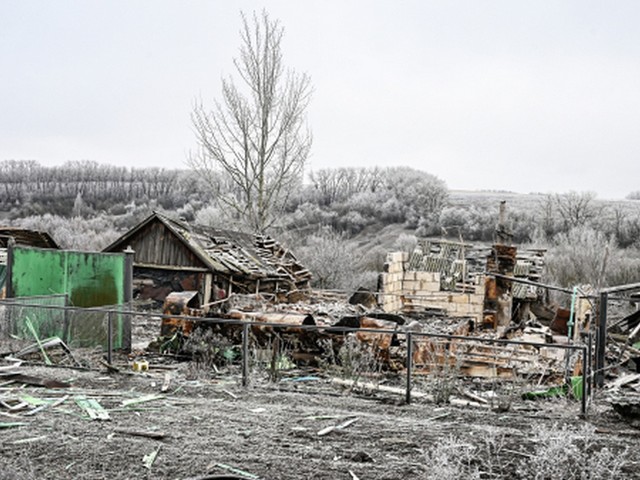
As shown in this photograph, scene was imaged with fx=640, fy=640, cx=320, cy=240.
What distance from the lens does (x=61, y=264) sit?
591 inches

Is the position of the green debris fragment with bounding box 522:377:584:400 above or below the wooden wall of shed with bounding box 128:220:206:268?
below

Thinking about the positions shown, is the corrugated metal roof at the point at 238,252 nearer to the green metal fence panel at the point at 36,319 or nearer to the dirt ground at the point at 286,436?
the green metal fence panel at the point at 36,319

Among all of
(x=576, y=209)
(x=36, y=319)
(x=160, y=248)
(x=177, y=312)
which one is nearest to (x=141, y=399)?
(x=36, y=319)

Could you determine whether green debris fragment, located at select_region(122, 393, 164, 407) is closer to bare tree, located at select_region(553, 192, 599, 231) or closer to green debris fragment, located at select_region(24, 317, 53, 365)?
green debris fragment, located at select_region(24, 317, 53, 365)

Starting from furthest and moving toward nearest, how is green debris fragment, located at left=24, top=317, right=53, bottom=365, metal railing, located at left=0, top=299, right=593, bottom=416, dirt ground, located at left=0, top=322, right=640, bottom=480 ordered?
green debris fragment, located at left=24, top=317, right=53, bottom=365 < metal railing, located at left=0, top=299, right=593, bottom=416 < dirt ground, located at left=0, top=322, right=640, bottom=480

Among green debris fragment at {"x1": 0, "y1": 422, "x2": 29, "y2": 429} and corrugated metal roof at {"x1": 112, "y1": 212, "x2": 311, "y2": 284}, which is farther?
corrugated metal roof at {"x1": 112, "y1": 212, "x2": 311, "y2": 284}

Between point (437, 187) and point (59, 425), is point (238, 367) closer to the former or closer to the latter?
point (59, 425)

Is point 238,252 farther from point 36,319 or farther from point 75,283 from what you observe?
point 36,319

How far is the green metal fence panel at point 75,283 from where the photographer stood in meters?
13.8

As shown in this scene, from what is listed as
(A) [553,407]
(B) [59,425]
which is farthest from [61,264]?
(A) [553,407]

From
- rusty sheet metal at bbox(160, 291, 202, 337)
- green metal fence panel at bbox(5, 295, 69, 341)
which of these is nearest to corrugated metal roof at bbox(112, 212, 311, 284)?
rusty sheet metal at bbox(160, 291, 202, 337)

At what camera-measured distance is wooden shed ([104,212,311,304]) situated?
26.0 metres

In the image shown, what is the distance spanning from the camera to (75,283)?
1531cm

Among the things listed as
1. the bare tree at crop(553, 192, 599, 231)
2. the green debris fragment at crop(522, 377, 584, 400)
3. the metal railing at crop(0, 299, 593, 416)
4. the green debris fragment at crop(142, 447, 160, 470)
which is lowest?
the green debris fragment at crop(522, 377, 584, 400)
